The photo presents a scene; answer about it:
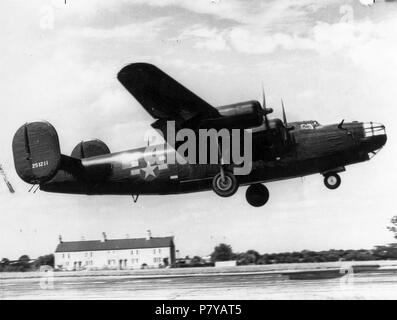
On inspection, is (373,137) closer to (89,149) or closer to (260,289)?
(260,289)

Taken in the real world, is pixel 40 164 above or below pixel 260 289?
above

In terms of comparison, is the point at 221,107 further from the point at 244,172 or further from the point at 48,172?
the point at 48,172

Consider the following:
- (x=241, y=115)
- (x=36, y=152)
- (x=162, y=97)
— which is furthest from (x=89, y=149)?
(x=241, y=115)

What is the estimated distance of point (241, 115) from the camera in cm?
1172

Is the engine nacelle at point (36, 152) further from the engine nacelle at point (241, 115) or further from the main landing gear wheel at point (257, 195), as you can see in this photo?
the main landing gear wheel at point (257, 195)

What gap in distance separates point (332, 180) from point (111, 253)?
9.11 metres

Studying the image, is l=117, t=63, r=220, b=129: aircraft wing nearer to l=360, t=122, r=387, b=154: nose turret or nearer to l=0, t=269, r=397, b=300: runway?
l=360, t=122, r=387, b=154: nose turret

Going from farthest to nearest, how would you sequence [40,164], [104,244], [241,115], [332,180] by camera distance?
[104,244] → [40,164] → [332,180] → [241,115]
